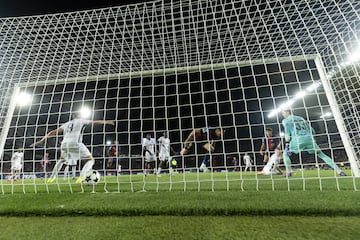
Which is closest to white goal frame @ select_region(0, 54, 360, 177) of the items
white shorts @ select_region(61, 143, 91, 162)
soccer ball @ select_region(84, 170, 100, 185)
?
white shorts @ select_region(61, 143, 91, 162)

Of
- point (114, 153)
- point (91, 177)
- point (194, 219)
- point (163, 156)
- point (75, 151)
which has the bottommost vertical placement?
point (194, 219)

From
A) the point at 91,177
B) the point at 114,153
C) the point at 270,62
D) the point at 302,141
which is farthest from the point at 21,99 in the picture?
the point at 302,141

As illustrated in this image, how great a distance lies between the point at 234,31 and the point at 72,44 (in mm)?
4225

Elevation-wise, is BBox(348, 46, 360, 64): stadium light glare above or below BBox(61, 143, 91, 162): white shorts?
above

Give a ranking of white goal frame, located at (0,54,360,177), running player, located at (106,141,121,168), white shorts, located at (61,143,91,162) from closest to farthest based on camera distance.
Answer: running player, located at (106,141,121,168) < white goal frame, located at (0,54,360,177) < white shorts, located at (61,143,91,162)

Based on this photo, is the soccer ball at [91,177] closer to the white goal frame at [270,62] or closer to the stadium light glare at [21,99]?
the white goal frame at [270,62]

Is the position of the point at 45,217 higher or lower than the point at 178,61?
lower

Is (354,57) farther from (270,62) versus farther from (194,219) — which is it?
(194,219)

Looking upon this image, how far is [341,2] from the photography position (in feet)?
14.5

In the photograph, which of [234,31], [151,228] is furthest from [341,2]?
[151,228]

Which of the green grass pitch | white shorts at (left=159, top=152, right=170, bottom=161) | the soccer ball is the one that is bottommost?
the green grass pitch

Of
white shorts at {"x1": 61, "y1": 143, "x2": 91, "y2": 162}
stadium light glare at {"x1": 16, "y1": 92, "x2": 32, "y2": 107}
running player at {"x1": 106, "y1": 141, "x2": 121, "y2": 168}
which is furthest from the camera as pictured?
stadium light glare at {"x1": 16, "y1": 92, "x2": 32, "y2": 107}

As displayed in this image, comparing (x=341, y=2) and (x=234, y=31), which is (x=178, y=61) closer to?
(x=234, y=31)

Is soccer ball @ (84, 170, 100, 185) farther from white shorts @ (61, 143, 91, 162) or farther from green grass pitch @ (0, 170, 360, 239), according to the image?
green grass pitch @ (0, 170, 360, 239)
